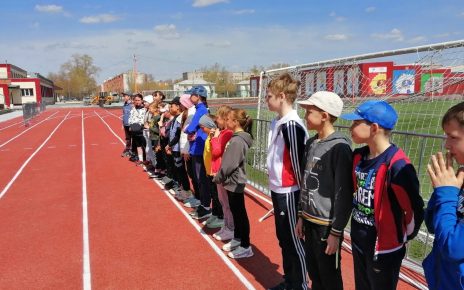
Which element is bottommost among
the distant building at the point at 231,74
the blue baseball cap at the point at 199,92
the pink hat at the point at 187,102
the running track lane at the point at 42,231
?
the running track lane at the point at 42,231

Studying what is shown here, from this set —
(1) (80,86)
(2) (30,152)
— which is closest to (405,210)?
(2) (30,152)

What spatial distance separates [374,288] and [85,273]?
3251 millimetres

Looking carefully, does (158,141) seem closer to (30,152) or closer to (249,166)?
(249,166)

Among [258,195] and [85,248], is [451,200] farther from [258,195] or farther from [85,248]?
[258,195]

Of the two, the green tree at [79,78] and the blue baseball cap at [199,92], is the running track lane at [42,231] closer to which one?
the blue baseball cap at [199,92]

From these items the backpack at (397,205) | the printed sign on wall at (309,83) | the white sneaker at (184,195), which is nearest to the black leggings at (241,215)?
the backpack at (397,205)

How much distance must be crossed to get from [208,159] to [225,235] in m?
1.06

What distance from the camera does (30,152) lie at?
13.8m

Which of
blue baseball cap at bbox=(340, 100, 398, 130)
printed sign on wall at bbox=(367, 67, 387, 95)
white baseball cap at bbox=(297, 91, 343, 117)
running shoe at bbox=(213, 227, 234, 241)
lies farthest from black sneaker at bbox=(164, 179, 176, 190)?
blue baseball cap at bbox=(340, 100, 398, 130)

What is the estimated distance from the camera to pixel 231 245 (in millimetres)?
4750

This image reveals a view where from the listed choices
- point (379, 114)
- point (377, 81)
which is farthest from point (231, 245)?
point (377, 81)

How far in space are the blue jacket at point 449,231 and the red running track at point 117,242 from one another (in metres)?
2.20

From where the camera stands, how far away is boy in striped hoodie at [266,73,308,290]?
3.27m

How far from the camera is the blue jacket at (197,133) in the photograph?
5.71 meters
